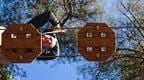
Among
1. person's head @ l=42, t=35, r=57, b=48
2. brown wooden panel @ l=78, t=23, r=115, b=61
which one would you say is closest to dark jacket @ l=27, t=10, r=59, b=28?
person's head @ l=42, t=35, r=57, b=48

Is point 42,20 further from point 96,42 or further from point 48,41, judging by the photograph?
point 96,42

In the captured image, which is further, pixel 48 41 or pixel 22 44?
pixel 48 41

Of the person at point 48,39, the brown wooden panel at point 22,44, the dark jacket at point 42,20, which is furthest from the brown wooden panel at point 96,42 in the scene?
the dark jacket at point 42,20

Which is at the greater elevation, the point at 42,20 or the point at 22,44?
the point at 42,20

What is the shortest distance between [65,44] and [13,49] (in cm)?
843

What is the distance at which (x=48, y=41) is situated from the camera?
4.73 meters

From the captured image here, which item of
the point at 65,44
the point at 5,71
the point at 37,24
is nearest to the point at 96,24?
the point at 37,24

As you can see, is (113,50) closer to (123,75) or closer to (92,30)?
(92,30)

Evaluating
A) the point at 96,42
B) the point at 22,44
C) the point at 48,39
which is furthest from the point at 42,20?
the point at 96,42

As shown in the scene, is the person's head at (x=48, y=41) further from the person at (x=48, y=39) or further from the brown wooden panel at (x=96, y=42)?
the brown wooden panel at (x=96, y=42)

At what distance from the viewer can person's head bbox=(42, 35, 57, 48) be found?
461 cm

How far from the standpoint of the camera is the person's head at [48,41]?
461cm

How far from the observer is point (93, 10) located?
1324 cm

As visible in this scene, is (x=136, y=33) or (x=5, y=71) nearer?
(x=5, y=71)
